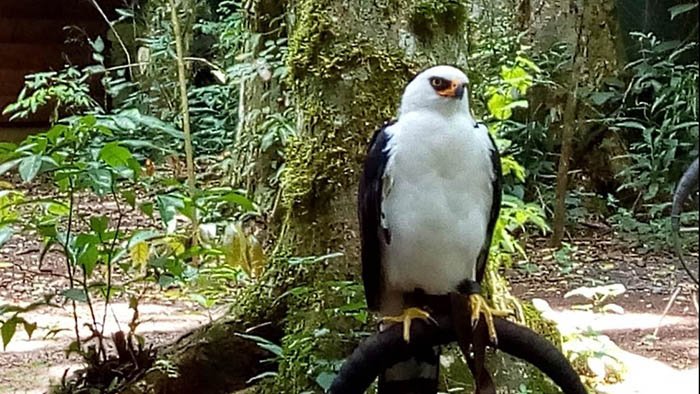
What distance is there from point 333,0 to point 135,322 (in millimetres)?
771

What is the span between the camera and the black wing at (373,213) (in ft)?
4.28

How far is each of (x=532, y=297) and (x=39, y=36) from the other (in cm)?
351

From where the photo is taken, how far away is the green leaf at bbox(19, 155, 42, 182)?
1471 mm

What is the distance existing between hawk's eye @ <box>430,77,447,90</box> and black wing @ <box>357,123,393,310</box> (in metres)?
0.10

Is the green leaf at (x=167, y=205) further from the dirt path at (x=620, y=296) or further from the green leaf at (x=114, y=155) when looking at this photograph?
the dirt path at (x=620, y=296)

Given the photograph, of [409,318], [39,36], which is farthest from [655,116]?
[39,36]

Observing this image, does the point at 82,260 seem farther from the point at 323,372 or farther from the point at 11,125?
the point at 11,125

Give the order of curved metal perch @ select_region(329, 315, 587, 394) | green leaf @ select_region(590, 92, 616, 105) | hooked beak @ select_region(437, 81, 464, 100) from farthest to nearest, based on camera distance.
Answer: green leaf @ select_region(590, 92, 616, 105), hooked beak @ select_region(437, 81, 464, 100), curved metal perch @ select_region(329, 315, 587, 394)

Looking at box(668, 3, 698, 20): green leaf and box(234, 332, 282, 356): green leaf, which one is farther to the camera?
box(234, 332, 282, 356): green leaf

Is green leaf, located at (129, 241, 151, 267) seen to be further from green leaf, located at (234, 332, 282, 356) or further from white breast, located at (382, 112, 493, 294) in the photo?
white breast, located at (382, 112, 493, 294)

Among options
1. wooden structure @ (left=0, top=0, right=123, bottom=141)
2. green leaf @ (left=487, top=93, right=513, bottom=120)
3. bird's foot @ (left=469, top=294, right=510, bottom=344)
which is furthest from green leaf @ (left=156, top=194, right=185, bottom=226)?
wooden structure @ (left=0, top=0, right=123, bottom=141)

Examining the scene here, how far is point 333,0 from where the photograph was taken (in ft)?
5.68

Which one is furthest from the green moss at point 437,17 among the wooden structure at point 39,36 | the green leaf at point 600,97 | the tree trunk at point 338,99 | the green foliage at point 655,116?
the wooden structure at point 39,36

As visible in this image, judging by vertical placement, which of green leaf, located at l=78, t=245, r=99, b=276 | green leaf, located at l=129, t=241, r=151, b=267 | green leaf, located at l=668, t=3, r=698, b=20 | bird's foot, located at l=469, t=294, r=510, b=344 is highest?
green leaf, located at l=668, t=3, r=698, b=20
